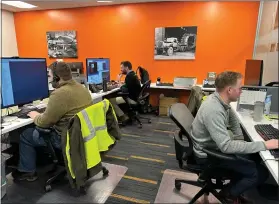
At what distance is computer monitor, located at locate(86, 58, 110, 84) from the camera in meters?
3.21

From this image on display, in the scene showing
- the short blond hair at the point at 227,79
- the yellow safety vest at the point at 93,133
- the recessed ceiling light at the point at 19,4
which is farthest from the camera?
the recessed ceiling light at the point at 19,4

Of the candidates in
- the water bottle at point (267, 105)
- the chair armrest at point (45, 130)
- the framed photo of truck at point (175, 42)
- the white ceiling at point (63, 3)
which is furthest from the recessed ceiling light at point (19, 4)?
the water bottle at point (267, 105)

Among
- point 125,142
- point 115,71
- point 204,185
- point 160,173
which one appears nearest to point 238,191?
point 204,185

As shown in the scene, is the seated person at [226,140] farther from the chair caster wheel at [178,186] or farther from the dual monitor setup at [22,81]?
the dual monitor setup at [22,81]

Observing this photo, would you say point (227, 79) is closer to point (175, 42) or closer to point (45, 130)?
point (45, 130)

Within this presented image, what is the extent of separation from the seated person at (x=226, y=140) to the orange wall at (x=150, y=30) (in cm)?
307

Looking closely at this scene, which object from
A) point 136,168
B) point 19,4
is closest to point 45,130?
point 136,168

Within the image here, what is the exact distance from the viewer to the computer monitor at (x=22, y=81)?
173 centimetres

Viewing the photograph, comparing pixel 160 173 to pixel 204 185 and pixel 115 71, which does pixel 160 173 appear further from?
pixel 115 71

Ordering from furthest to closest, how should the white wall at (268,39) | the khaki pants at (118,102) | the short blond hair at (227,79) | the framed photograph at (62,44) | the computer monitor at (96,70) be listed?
the framed photograph at (62,44) → the khaki pants at (118,102) → the computer monitor at (96,70) → the white wall at (268,39) → the short blond hair at (227,79)

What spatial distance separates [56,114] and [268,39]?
3.37m

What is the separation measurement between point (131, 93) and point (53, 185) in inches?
77.1

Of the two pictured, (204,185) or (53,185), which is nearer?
(204,185)

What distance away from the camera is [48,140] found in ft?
5.69
